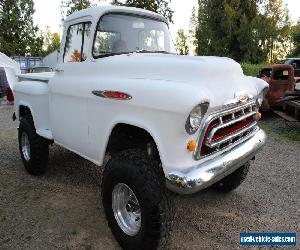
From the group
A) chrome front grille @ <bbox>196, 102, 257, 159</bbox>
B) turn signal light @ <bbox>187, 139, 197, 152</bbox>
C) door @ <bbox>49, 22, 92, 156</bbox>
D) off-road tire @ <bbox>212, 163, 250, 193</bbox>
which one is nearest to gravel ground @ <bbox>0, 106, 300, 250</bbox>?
off-road tire @ <bbox>212, 163, 250, 193</bbox>

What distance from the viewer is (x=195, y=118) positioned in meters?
2.79

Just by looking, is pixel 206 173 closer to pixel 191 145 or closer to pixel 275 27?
pixel 191 145

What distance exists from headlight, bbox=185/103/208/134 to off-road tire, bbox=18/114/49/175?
2921mm

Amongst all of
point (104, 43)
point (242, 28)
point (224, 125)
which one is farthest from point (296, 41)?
point (224, 125)

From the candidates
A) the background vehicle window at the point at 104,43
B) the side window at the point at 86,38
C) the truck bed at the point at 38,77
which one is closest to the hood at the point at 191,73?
the background vehicle window at the point at 104,43

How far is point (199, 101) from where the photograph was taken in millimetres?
2691

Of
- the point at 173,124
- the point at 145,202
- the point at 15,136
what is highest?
the point at 173,124

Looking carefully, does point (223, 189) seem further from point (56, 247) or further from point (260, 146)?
point (56, 247)

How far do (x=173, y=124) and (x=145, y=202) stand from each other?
719 mm

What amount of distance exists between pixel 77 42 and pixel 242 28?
85.2ft

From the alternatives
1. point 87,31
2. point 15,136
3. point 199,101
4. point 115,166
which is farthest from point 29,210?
point 15,136

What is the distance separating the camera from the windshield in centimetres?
384

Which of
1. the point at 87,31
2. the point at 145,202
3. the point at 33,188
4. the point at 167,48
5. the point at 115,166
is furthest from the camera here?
the point at 33,188

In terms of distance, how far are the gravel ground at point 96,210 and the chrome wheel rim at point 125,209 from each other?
265 mm
